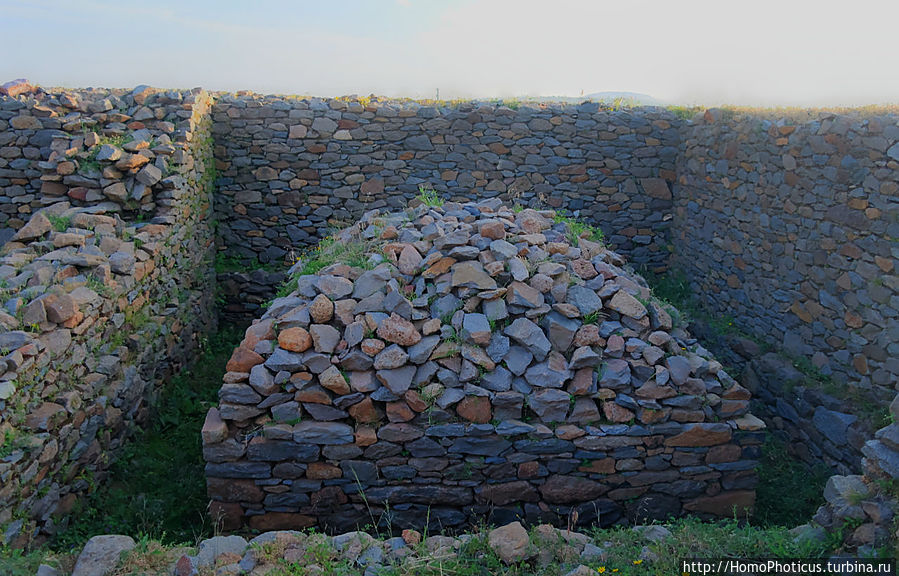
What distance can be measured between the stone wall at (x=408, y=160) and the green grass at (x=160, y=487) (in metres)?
3.44

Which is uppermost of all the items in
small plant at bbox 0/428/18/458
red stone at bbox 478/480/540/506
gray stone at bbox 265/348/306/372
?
gray stone at bbox 265/348/306/372

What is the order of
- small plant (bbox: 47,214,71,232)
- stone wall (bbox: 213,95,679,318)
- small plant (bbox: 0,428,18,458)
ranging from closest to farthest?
small plant (bbox: 0,428,18,458)
small plant (bbox: 47,214,71,232)
stone wall (bbox: 213,95,679,318)

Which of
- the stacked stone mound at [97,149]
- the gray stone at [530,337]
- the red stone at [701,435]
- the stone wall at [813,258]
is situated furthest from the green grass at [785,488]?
the stacked stone mound at [97,149]

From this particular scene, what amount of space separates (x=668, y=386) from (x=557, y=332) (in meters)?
1.00

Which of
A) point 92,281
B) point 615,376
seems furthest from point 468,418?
point 92,281

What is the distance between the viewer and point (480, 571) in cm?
348

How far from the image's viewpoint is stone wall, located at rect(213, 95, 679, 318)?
943 cm

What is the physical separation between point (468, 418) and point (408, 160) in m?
5.65

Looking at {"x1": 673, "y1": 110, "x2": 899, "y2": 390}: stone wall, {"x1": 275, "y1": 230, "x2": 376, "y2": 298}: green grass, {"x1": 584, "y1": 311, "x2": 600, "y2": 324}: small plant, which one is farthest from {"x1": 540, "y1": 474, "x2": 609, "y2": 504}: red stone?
{"x1": 673, "y1": 110, "x2": 899, "y2": 390}: stone wall

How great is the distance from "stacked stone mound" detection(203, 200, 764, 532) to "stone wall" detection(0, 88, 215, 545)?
1.18 m

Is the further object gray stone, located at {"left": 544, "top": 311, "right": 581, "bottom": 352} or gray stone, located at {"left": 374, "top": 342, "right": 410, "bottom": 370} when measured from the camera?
gray stone, located at {"left": 544, "top": 311, "right": 581, "bottom": 352}

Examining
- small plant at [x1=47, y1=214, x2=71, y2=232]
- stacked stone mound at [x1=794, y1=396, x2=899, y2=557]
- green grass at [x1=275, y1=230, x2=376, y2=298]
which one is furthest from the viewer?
small plant at [x1=47, y1=214, x2=71, y2=232]

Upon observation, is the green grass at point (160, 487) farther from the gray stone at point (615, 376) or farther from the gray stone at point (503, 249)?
the gray stone at point (615, 376)

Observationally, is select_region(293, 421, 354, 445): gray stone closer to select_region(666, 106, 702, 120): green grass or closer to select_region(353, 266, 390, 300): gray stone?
select_region(353, 266, 390, 300): gray stone
